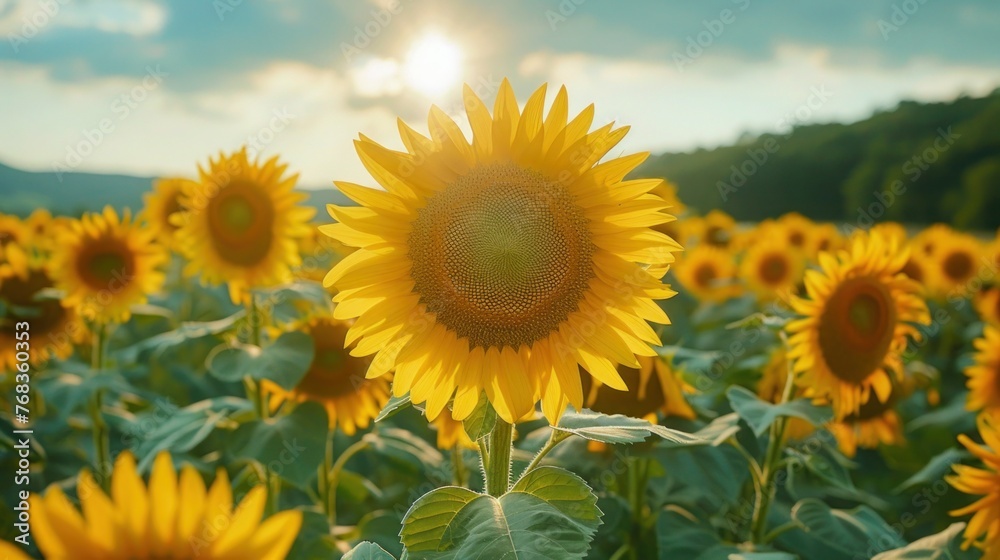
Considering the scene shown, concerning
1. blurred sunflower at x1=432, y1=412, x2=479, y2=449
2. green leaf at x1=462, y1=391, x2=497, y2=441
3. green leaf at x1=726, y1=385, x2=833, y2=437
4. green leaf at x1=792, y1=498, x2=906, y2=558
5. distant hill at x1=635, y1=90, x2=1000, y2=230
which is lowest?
green leaf at x1=792, y1=498, x2=906, y2=558

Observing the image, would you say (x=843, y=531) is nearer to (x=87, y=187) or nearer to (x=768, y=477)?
(x=768, y=477)

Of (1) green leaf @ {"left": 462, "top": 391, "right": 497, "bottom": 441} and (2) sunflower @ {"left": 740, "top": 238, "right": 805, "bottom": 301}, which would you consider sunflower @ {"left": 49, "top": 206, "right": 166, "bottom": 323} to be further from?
(2) sunflower @ {"left": 740, "top": 238, "right": 805, "bottom": 301}

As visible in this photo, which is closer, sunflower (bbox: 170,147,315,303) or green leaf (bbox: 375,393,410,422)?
green leaf (bbox: 375,393,410,422)

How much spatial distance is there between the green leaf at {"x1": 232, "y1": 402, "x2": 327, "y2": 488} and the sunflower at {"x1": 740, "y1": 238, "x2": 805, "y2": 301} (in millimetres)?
6027

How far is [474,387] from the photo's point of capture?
6.66 ft

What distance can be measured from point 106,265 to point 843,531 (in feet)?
14.4

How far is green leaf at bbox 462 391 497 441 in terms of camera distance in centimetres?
194

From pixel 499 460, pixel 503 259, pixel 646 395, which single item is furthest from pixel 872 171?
pixel 499 460

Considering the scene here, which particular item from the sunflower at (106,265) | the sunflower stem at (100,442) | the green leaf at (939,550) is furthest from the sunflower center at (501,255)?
the sunflower at (106,265)

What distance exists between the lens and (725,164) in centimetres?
1769

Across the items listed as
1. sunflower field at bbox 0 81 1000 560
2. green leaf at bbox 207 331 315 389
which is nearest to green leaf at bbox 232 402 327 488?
sunflower field at bbox 0 81 1000 560

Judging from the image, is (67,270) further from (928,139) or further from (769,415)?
(928,139)

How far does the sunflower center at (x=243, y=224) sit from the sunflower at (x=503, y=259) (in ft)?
7.46

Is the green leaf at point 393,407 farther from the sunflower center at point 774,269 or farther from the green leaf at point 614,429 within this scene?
the sunflower center at point 774,269
